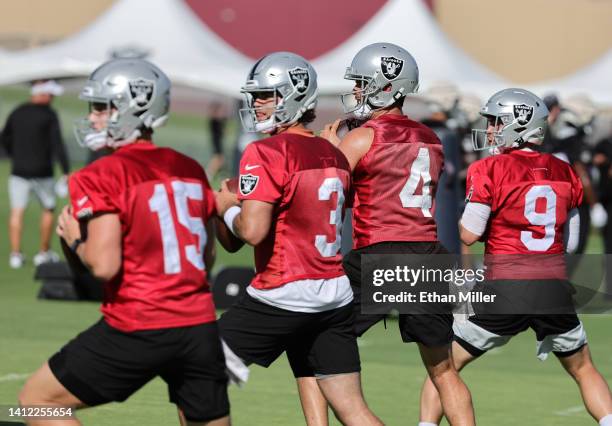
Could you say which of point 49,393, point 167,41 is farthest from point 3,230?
point 49,393

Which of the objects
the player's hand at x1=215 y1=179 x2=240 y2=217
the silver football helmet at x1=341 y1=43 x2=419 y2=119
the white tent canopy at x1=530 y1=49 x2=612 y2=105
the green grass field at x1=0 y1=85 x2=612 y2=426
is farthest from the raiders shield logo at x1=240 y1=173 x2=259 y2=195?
the white tent canopy at x1=530 y1=49 x2=612 y2=105

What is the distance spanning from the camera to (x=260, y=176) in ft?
18.3

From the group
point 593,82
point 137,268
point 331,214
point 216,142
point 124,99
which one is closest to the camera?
point 137,268

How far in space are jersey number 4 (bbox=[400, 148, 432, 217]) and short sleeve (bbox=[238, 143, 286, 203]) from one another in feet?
3.79

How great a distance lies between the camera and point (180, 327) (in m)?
5.00

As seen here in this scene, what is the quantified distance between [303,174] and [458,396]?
151 cm

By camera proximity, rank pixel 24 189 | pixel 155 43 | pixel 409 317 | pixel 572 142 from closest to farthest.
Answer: pixel 409 317
pixel 572 142
pixel 24 189
pixel 155 43

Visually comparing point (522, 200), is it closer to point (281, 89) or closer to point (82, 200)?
point (281, 89)

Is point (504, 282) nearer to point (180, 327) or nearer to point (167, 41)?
point (180, 327)

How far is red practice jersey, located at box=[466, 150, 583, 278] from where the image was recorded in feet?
22.2

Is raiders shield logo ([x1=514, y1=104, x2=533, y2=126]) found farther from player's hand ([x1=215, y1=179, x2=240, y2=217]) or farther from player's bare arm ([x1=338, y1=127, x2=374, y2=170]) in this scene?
player's hand ([x1=215, y1=179, x2=240, y2=217])

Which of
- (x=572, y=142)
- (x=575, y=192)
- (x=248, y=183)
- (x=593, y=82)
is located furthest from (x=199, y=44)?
(x=248, y=183)

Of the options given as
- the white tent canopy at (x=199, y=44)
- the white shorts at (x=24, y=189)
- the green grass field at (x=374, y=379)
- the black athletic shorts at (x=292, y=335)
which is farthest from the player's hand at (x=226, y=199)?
the white tent canopy at (x=199, y=44)

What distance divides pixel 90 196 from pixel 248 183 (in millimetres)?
905
